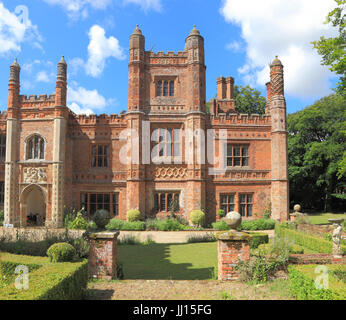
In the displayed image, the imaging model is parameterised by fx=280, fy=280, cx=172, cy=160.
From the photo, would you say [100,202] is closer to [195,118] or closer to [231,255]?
[195,118]

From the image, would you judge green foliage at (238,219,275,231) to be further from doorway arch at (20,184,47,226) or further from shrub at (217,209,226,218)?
doorway arch at (20,184,47,226)

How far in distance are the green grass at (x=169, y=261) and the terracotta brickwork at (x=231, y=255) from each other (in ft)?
3.20

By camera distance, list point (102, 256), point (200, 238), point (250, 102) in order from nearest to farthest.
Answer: point (102, 256) → point (200, 238) → point (250, 102)

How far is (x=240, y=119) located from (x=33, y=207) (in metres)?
19.0

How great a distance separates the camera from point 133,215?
19922 mm

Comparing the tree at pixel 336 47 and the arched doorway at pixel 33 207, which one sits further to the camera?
the arched doorway at pixel 33 207

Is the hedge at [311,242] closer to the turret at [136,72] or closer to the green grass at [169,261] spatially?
the green grass at [169,261]

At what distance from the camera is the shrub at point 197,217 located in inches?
779

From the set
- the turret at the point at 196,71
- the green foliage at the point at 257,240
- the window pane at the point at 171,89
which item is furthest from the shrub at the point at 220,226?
the window pane at the point at 171,89

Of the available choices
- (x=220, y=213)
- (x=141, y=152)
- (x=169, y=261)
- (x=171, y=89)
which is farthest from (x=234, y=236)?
(x=171, y=89)

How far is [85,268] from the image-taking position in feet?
23.5

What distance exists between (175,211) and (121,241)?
6.90 meters
